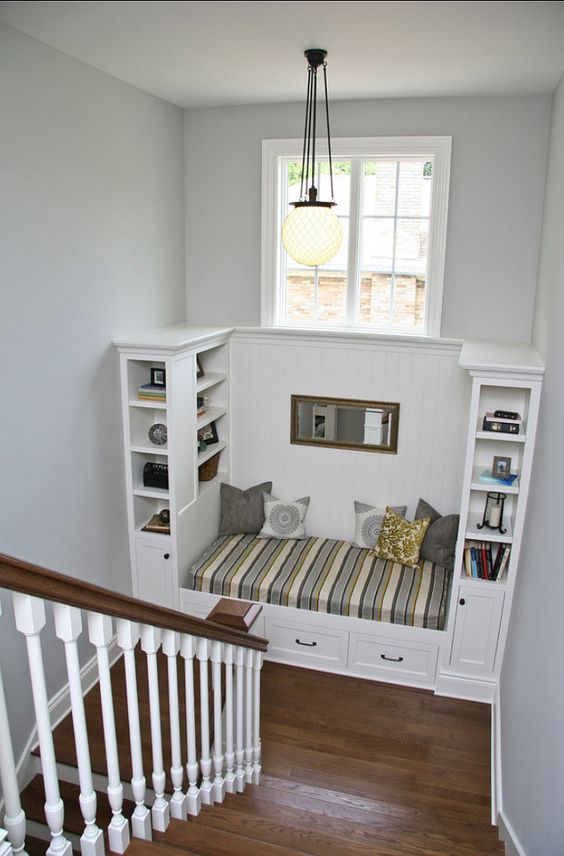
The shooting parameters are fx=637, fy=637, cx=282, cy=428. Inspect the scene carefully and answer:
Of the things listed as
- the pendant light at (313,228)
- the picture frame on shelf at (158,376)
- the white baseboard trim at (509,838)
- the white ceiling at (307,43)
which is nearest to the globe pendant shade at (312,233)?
the pendant light at (313,228)

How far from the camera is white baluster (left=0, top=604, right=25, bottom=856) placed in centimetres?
135

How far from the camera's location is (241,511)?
466 cm

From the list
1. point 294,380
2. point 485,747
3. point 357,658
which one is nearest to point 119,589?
point 357,658

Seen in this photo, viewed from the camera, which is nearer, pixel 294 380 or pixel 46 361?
pixel 46 361

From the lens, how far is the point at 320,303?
4492 mm

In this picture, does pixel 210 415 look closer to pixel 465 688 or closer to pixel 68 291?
pixel 68 291

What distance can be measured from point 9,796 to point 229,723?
1.32 metres

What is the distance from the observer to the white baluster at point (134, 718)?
1659 millimetres

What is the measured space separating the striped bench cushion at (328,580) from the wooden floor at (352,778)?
1.56 ft

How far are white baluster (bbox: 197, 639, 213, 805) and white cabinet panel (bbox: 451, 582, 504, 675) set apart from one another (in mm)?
1830

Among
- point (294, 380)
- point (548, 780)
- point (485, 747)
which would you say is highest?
point (294, 380)

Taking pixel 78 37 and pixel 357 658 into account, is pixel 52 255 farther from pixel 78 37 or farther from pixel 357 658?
pixel 357 658

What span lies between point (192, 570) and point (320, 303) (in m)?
2.03

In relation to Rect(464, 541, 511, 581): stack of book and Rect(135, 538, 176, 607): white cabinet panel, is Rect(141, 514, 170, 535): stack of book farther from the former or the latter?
Rect(464, 541, 511, 581): stack of book
